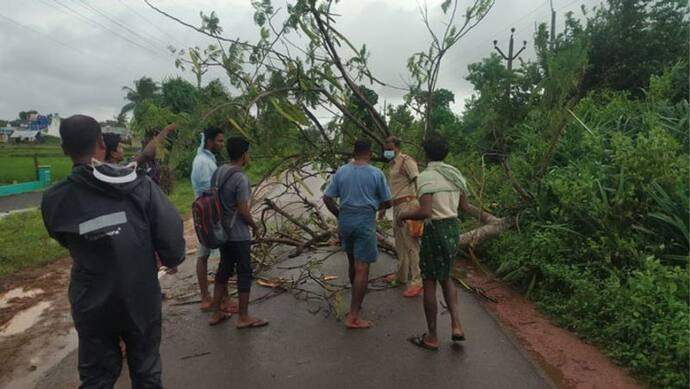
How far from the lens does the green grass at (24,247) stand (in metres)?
7.14

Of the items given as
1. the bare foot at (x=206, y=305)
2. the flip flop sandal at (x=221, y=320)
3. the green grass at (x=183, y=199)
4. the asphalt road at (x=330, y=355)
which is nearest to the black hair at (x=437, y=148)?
the asphalt road at (x=330, y=355)

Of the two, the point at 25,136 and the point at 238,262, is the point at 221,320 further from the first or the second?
the point at 25,136

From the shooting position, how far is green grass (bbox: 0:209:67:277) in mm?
7141

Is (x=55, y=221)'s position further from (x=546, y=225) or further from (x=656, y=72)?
(x=656, y=72)

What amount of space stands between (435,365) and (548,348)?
103 cm

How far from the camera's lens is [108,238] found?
2.38 meters

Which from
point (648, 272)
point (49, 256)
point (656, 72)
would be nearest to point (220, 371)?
point (648, 272)

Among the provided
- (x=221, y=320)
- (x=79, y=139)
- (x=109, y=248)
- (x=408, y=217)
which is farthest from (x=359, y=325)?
(x=79, y=139)

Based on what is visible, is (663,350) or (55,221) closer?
(55,221)

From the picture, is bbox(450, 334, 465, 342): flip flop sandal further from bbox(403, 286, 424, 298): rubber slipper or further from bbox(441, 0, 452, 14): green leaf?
bbox(441, 0, 452, 14): green leaf

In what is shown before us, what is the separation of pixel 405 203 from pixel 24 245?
22.0ft

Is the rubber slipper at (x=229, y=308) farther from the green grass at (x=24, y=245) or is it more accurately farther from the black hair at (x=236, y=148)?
the green grass at (x=24, y=245)

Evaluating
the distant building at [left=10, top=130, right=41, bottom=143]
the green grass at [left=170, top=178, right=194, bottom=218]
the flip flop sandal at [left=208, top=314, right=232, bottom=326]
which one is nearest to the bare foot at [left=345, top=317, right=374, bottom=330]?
the flip flop sandal at [left=208, top=314, right=232, bottom=326]

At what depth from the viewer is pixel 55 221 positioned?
2.38 metres
